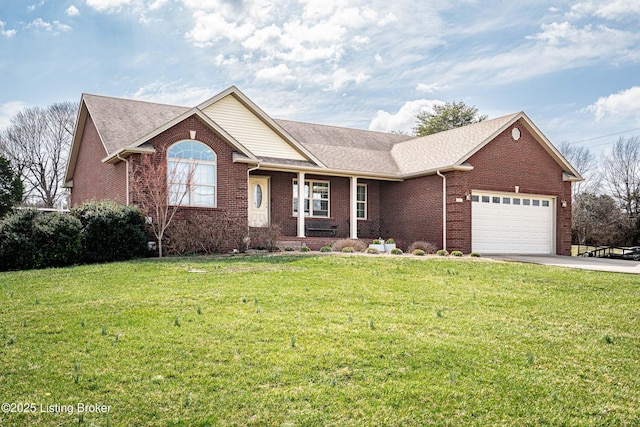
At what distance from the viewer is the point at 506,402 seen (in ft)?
20.5

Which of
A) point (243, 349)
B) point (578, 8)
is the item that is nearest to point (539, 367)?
point (243, 349)

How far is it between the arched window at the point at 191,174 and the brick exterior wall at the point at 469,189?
8.92 metres

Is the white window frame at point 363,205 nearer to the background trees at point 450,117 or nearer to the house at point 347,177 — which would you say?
the house at point 347,177

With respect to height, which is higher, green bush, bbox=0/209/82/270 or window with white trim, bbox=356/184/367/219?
window with white trim, bbox=356/184/367/219

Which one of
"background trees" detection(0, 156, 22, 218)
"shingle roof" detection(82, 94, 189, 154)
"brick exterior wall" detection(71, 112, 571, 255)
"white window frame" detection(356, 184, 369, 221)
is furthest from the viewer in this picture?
"background trees" detection(0, 156, 22, 218)

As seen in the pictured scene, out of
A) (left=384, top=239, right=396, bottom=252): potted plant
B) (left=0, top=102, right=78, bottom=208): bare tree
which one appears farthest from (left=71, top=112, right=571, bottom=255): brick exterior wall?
(left=0, top=102, right=78, bottom=208): bare tree

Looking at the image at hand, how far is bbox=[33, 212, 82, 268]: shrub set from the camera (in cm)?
1505

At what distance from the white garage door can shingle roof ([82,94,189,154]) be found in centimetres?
1292

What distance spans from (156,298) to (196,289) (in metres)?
0.96

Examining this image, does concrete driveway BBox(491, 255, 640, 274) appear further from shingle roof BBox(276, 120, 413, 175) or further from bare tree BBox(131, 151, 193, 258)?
bare tree BBox(131, 151, 193, 258)

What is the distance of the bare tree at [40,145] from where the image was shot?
4194 centimetres

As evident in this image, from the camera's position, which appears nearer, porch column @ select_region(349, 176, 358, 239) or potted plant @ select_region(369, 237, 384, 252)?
potted plant @ select_region(369, 237, 384, 252)

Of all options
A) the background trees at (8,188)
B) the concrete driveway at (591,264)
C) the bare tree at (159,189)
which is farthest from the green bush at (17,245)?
the background trees at (8,188)

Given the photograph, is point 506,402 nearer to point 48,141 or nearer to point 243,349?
point 243,349
